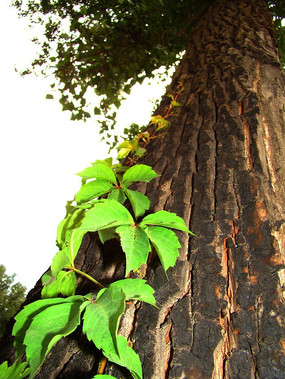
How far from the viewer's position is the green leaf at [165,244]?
2.29ft

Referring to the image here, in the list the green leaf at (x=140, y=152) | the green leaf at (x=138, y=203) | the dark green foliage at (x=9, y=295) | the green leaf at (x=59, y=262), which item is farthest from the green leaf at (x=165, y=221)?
the dark green foliage at (x=9, y=295)

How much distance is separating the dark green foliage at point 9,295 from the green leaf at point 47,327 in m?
13.0

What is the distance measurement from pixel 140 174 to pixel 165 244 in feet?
1.18

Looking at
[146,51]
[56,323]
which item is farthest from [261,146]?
[146,51]

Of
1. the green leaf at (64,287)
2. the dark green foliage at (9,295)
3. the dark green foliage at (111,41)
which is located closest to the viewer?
the green leaf at (64,287)

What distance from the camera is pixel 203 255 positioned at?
85 centimetres

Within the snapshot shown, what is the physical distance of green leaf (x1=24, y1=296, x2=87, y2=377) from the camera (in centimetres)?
59

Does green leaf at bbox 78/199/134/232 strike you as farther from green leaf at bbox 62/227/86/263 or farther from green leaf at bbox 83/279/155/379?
green leaf at bbox 83/279/155/379

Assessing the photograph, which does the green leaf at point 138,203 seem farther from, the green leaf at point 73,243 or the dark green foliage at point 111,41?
the dark green foliage at point 111,41

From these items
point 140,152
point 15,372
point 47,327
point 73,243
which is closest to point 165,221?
point 73,243

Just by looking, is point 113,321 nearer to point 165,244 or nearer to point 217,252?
point 165,244

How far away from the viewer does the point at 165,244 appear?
716mm

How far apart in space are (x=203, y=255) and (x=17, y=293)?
1447cm

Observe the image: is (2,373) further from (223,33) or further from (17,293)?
(17,293)
